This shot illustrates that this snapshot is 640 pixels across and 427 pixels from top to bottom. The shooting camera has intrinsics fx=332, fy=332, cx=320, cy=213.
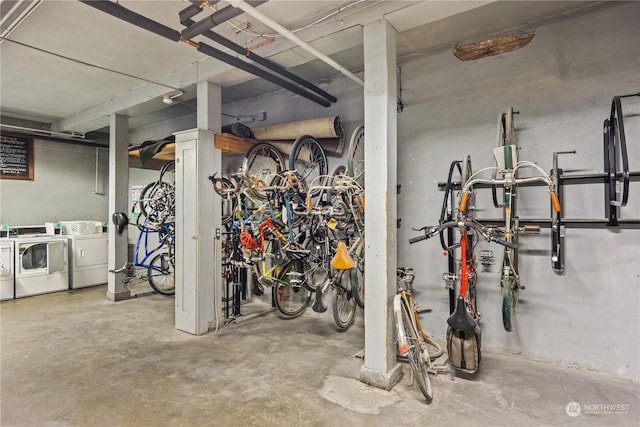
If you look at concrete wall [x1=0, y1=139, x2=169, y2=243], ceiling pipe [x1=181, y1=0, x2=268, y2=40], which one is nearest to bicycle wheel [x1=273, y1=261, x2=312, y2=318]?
ceiling pipe [x1=181, y1=0, x2=268, y2=40]

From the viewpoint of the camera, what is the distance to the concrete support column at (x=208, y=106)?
12.0ft

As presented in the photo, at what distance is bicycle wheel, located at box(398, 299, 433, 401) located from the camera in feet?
7.32

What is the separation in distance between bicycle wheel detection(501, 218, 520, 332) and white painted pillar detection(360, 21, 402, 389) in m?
0.92

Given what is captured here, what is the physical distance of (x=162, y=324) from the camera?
12.7ft

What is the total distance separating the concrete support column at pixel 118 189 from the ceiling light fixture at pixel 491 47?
187 inches

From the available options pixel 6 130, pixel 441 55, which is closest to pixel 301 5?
pixel 441 55

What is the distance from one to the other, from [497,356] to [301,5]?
133 inches

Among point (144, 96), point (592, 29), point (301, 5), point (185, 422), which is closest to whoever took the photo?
point (185, 422)

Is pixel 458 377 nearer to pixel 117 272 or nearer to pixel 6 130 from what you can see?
pixel 117 272

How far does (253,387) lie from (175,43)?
3177 millimetres

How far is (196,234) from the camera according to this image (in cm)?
356

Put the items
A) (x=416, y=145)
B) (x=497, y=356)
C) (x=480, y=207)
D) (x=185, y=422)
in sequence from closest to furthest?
1. (x=185, y=422)
2. (x=497, y=356)
3. (x=480, y=207)
4. (x=416, y=145)

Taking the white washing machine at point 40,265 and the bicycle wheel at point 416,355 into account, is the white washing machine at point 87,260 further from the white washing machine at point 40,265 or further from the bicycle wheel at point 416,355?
the bicycle wheel at point 416,355

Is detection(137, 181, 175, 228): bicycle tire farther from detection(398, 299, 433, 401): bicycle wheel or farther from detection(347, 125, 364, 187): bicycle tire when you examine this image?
detection(398, 299, 433, 401): bicycle wheel
